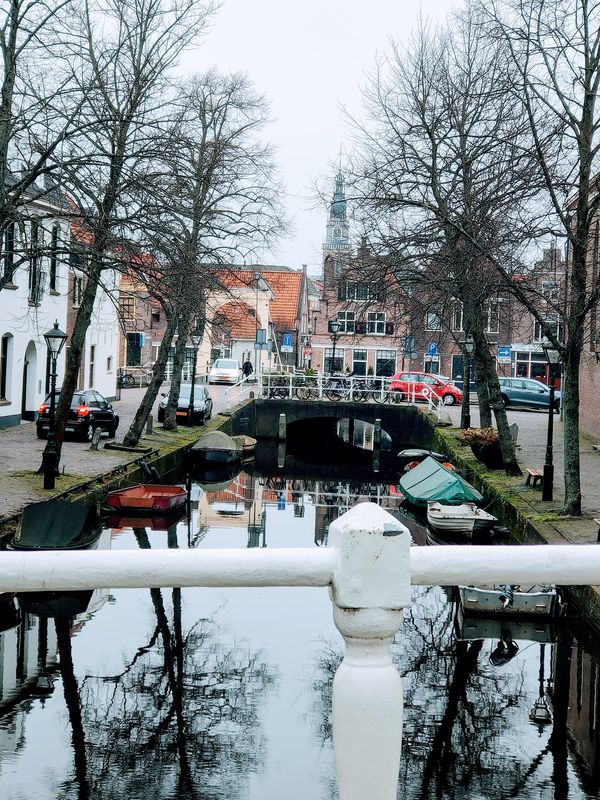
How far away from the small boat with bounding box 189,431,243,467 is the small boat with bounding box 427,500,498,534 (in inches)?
450

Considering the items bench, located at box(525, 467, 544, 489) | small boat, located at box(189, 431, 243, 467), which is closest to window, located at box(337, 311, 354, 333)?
small boat, located at box(189, 431, 243, 467)

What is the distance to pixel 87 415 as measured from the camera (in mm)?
29641

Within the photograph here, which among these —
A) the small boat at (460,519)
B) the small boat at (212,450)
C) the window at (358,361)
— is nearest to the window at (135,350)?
the window at (358,361)

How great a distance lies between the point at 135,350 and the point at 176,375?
30.0 metres

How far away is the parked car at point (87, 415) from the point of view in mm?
29453

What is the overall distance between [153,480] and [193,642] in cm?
1267

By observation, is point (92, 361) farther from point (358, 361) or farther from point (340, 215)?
point (358, 361)

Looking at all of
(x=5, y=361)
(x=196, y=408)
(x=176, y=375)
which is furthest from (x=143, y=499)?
(x=196, y=408)

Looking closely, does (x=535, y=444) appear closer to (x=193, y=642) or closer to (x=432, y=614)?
(x=432, y=614)

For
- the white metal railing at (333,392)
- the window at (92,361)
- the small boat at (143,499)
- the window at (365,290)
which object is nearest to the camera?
the small boat at (143,499)

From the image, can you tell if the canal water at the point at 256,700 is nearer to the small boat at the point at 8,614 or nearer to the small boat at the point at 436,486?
the small boat at the point at 8,614

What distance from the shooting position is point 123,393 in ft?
169

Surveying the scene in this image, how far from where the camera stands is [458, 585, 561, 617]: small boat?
12.9m

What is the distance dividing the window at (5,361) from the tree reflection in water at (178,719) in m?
19.1
